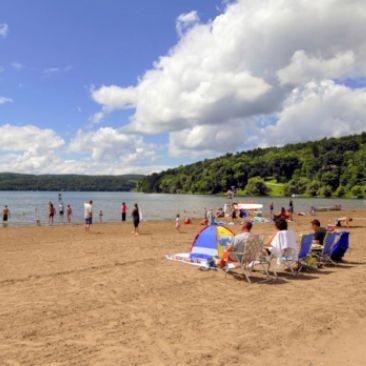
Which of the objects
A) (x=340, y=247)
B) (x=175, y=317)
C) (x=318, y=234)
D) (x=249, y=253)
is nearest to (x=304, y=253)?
(x=318, y=234)

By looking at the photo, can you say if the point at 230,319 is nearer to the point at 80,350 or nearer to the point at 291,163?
the point at 80,350

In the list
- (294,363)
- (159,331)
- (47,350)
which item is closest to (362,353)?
(294,363)

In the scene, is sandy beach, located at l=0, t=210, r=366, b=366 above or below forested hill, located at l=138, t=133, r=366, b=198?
below

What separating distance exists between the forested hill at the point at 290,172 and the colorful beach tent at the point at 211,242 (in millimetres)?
119819

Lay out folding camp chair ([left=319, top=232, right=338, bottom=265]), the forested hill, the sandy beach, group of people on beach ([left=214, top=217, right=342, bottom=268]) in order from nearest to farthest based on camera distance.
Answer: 1. the sandy beach
2. group of people on beach ([left=214, top=217, right=342, bottom=268])
3. folding camp chair ([left=319, top=232, right=338, bottom=265])
4. the forested hill

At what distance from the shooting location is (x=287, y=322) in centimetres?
601

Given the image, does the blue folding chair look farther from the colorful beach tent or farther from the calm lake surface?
the calm lake surface

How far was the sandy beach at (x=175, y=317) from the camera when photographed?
191 inches

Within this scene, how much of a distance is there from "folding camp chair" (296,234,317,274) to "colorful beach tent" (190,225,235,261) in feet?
5.48

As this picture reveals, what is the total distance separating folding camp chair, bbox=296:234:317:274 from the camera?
9.72 metres

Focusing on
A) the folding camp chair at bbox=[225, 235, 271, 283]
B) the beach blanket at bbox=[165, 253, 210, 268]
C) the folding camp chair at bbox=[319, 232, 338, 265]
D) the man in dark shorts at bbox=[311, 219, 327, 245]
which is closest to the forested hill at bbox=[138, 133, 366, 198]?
the man in dark shorts at bbox=[311, 219, 327, 245]

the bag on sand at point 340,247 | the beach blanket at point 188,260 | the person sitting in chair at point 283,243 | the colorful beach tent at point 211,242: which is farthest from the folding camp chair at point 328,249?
the beach blanket at point 188,260

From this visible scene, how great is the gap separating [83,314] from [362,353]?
3.73 meters

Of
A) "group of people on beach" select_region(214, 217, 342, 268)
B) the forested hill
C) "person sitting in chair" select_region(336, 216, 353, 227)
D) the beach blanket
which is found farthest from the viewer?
the forested hill
